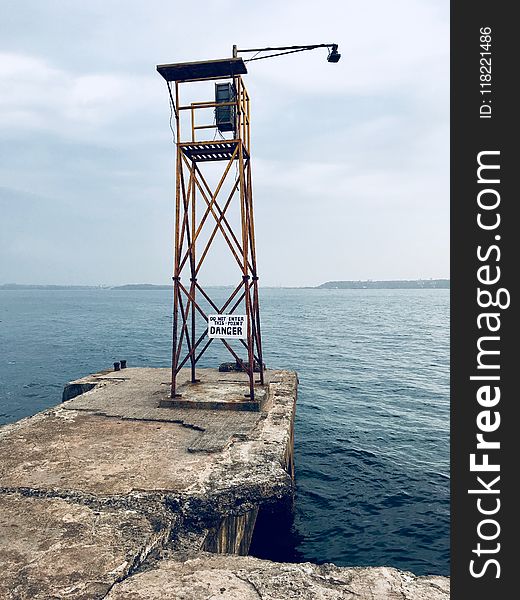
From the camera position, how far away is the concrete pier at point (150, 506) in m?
4.91

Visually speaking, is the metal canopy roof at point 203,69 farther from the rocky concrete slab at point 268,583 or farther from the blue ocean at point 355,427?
the blue ocean at point 355,427

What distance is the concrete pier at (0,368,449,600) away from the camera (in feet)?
16.1

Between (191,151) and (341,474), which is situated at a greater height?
(191,151)

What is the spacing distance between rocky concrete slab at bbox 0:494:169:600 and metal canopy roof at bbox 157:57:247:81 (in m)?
10.4

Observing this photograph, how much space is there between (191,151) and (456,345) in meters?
9.80

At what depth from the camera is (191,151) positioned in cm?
1180

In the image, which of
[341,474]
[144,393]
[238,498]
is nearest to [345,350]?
[341,474]

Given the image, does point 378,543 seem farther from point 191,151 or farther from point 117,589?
point 191,151

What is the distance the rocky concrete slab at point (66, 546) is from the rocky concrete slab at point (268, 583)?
306 millimetres

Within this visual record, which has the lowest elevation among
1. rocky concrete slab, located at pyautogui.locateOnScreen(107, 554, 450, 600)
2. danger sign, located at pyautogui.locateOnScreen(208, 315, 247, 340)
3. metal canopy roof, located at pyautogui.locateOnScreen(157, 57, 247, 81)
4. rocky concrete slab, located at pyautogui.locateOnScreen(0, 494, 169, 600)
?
rocky concrete slab, located at pyautogui.locateOnScreen(107, 554, 450, 600)

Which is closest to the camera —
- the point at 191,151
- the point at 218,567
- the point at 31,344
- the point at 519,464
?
the point at 519,464

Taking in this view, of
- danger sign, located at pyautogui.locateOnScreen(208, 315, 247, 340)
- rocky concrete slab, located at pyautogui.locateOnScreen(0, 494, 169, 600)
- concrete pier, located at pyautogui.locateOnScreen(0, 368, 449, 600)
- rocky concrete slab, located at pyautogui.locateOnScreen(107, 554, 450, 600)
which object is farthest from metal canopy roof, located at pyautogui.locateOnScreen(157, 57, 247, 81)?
rocky concrete slab, located at pyautogui.locateOnScreen(107, 554, 450, 600)

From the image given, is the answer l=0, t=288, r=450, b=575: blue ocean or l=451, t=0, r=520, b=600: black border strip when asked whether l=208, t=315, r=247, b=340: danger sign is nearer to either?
l=0, t=288, r=450, b=575: blue ocean

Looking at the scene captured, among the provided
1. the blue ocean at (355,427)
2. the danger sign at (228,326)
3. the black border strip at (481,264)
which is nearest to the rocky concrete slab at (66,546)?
the black border strip at (481,264)
